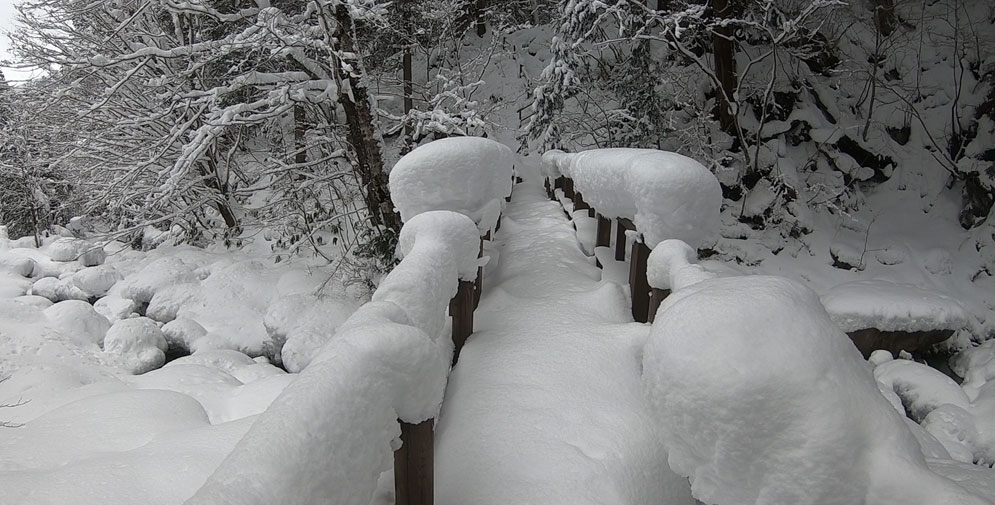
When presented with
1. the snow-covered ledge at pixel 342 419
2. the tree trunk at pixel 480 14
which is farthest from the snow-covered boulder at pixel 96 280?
the tree trunk at pixel 480 14

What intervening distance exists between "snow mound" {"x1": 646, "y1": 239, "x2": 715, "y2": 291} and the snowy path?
44 cm

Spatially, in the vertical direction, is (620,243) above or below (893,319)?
above

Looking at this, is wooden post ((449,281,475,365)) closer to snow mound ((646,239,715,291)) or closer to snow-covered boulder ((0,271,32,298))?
snow mound ((646,239,715,291))

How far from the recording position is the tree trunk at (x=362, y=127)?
23.6 feet

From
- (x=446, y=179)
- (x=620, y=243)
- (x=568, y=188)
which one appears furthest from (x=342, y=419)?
(x=568, y=188)

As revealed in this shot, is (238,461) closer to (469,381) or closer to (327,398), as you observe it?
(327,398)

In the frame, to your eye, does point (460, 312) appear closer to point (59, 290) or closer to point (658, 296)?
point (658, 296)

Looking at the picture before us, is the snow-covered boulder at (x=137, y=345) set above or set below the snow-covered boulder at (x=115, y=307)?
above

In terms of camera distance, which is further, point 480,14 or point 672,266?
point 480,14

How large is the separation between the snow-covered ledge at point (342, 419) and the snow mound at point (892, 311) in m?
7.89

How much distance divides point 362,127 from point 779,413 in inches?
273

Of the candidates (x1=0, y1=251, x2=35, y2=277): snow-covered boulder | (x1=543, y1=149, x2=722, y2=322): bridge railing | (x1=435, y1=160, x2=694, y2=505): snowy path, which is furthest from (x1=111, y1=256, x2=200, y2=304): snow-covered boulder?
(x1=543, y1=149, x2=722, y2=322): bridge railing

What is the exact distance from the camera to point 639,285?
394 centimetres

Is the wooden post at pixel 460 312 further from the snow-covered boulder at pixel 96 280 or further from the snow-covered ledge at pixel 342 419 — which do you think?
the snow-covered boulder at pixel 96 280
